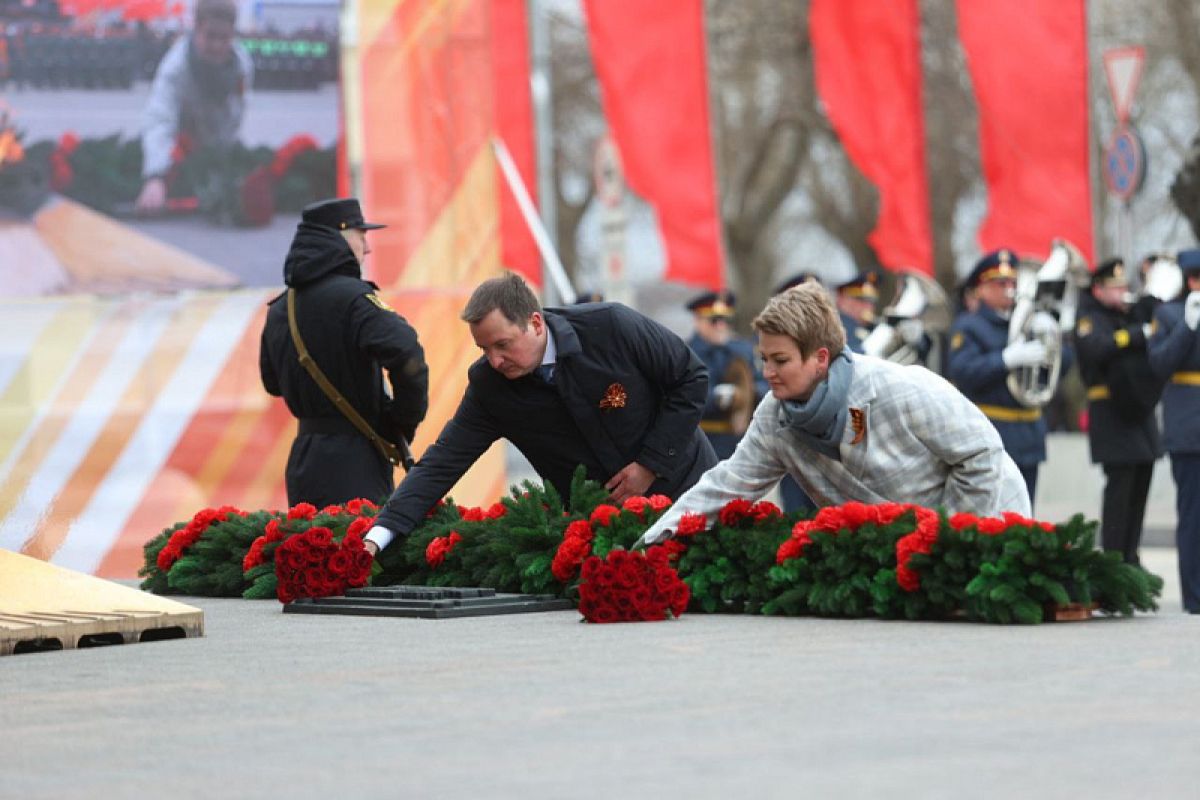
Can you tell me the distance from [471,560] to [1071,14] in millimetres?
12298

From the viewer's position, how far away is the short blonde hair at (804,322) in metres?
7.12

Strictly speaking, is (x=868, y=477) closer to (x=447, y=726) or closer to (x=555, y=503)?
(x=555, y=503)

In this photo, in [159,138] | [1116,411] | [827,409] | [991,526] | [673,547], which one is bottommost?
[1116,411]

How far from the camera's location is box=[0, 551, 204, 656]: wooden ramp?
24.1 feet

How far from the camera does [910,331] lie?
16438 millimetres

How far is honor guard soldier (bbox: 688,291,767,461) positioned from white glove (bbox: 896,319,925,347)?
1091 mm

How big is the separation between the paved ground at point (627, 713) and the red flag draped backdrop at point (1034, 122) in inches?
486

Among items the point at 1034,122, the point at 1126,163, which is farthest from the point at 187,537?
the point at 1034,122

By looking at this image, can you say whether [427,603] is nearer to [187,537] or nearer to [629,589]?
[629,589]

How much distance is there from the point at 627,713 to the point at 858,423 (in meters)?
2.14

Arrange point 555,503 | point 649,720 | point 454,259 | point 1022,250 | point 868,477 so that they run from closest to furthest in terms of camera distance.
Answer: point 649,720
point 868,477
point 555,503
point 454,259
point 1022,250

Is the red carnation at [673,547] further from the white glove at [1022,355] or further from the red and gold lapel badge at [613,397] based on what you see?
the white glove at [1022,355]

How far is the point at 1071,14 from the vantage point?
19438 millimetres

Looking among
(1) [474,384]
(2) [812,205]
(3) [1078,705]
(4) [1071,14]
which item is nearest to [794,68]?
(2) [812,205]
